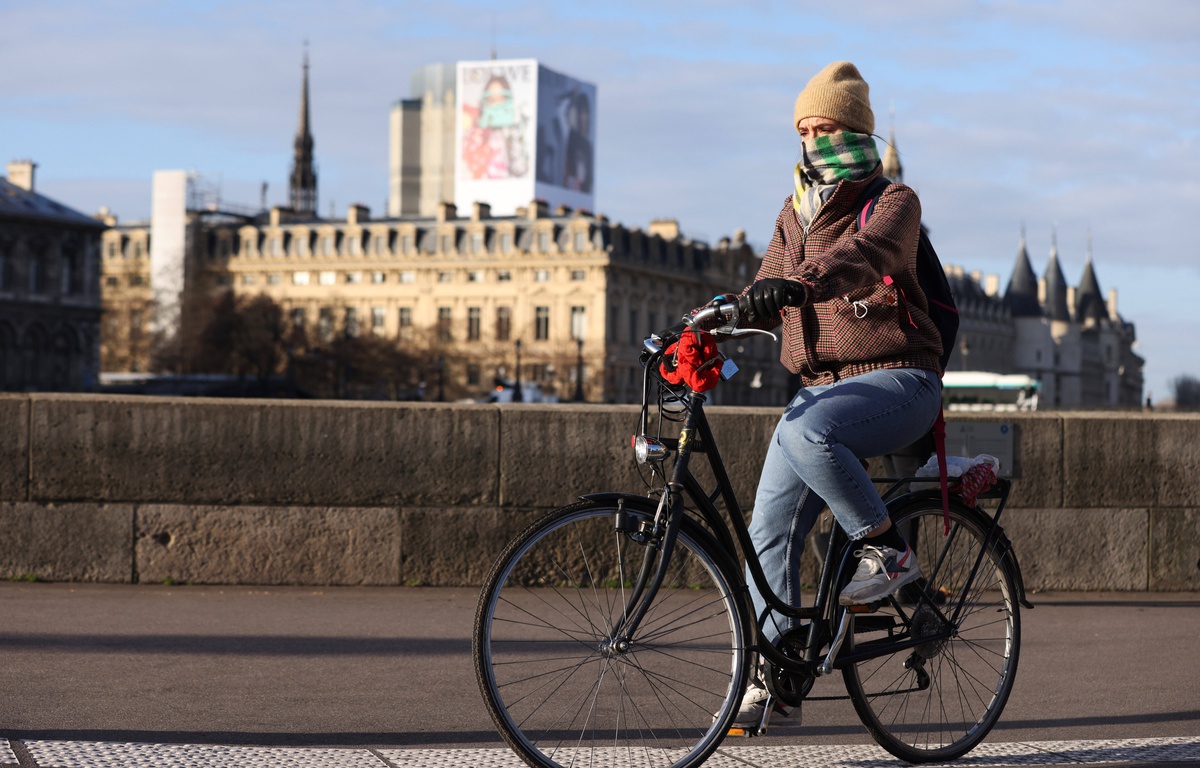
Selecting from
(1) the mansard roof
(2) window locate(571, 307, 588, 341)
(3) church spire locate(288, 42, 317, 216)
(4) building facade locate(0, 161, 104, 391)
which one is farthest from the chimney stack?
(1) the mansard roof

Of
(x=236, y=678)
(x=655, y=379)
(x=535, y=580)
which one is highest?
(x=655, y=379)

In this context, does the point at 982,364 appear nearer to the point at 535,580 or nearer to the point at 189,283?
the point at 189,283

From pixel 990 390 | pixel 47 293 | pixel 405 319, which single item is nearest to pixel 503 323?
pixel 405 319

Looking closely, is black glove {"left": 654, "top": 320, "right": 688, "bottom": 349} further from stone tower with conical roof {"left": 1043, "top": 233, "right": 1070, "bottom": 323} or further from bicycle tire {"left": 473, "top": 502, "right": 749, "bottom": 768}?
stone tower with conical roof {"left": 1043, "top": 233, "right": 1070, "bottom": 323}

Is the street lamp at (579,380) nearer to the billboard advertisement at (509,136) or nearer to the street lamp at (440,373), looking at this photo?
the street lamp at (440,373)

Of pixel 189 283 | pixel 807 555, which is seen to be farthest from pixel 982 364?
pixel 807 555

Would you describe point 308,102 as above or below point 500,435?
above

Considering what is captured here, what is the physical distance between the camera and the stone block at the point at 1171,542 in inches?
342

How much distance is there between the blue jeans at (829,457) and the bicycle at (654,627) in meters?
0.09

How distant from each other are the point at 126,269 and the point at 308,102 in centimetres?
5695

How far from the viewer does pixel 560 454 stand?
27.3ft

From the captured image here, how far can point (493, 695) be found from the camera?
3.84 m

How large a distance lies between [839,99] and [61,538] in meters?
5.38

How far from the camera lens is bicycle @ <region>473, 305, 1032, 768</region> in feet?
12.8
